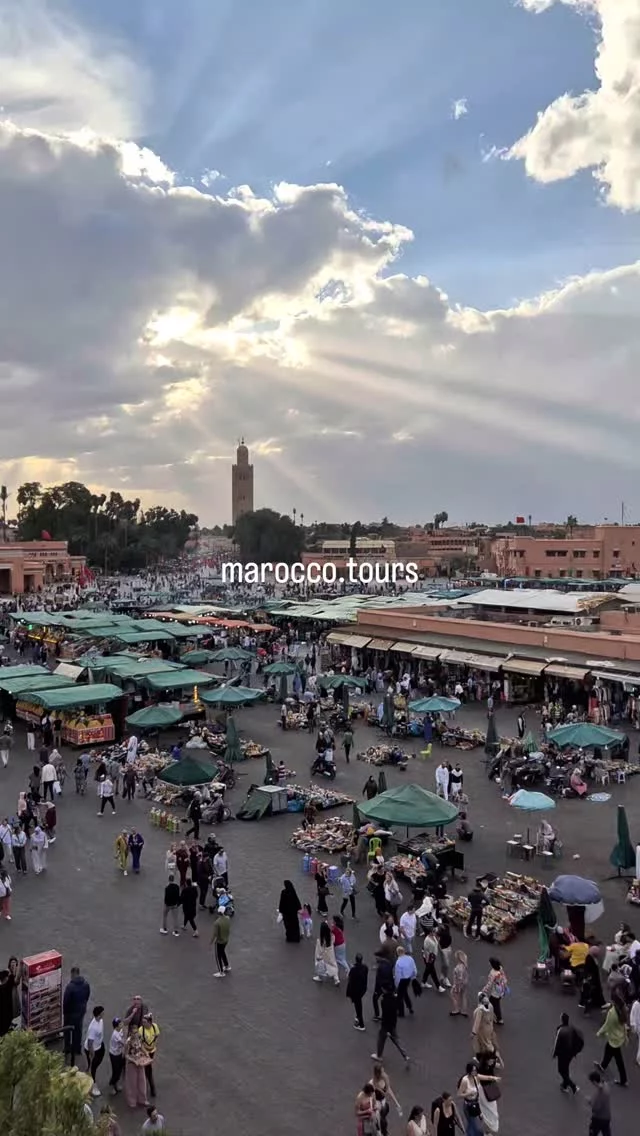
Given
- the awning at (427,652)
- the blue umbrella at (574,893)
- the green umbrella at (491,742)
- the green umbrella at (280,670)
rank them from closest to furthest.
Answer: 1. the blue umbrella at (574,893)
2. the green umbrella at (491,742)
3. the green umbrella at (280,670)
4. the awning at (427,652)

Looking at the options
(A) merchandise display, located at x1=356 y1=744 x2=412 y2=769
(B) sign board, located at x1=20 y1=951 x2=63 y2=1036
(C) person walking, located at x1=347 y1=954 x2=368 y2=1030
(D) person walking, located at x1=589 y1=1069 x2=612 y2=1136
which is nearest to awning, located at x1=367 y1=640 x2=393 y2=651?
(A) merchandise display, located at x1=356 y1=744 x2=412 y2=769

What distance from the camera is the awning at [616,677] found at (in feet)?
76.8

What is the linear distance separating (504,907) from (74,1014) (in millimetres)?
5846

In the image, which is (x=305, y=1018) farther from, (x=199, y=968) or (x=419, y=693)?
(x=419, y=693)

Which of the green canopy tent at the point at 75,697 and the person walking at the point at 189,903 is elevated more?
the green canopy tent at the point at 75,697

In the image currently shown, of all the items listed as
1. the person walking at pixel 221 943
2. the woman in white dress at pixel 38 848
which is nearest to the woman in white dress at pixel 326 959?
the person walking at pixel 221 943

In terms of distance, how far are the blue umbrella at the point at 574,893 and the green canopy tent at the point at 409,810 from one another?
89.5 inches

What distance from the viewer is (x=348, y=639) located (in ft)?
112

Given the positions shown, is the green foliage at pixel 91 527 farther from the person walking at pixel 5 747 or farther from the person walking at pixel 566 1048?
the person walking at pixel 566 1048

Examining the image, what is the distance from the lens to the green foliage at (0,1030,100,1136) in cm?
455

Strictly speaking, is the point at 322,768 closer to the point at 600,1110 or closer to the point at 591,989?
the point at 591,989

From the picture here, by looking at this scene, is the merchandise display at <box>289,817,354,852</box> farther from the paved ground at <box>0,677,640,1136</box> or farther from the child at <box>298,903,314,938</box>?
the child at <box>298,903,314,938</box>

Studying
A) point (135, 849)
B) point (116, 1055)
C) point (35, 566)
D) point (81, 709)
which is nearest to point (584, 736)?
point (135, 849)

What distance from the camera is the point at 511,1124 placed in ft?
23.9
